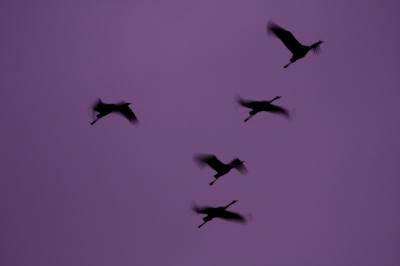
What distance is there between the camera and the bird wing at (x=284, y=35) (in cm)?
3459

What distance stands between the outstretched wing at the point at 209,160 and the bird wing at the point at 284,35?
670cm

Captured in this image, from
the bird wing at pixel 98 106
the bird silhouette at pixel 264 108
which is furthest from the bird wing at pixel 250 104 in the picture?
the bird wing at pixel 98 106

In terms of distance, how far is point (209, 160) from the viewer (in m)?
35.9

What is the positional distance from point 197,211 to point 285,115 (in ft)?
22.3

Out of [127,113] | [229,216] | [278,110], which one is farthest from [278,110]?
[127,113]

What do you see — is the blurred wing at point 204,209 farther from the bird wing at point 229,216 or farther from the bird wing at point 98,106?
the bird wing at point 98,106

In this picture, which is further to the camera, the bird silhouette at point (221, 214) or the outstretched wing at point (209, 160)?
the bird silhouette at point (221, 214)

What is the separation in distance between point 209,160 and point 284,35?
7.28m

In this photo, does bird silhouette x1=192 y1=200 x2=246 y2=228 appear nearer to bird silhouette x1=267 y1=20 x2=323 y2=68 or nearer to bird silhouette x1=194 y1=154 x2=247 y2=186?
bird silhouette x1=194 y1=154 x2=247 y2=186

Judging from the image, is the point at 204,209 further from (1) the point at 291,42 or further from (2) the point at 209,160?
(1) the point at 291,42

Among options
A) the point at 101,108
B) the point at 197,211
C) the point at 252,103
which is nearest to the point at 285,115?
the point at 252,103

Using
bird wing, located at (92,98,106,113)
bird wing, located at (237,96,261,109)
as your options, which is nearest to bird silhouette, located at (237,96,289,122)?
bird wing, located at (237,96,261,109)

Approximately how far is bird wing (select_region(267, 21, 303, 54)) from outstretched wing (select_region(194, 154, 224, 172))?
264 inches

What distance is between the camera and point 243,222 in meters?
36.8
